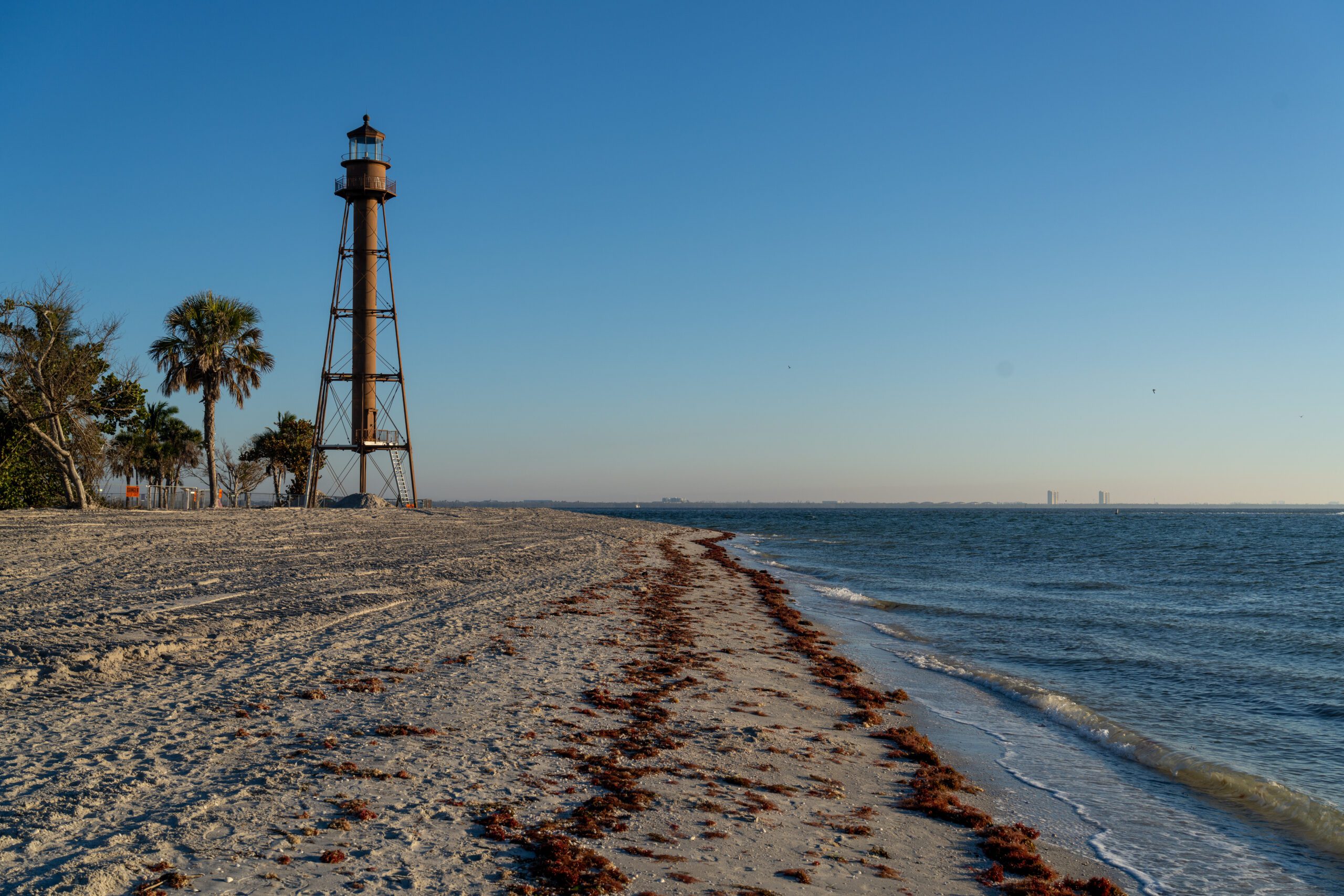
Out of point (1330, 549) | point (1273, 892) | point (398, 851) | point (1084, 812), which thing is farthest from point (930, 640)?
point (1330, 549)

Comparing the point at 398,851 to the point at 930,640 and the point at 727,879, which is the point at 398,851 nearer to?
the point at 727,879

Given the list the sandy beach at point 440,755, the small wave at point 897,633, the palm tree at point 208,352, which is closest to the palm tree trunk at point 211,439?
the palm tree at point 208,352

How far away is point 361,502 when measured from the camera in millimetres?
48906

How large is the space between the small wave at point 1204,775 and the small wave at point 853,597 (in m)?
9.70

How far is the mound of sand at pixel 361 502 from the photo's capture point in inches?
1916

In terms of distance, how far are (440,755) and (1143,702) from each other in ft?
32.8

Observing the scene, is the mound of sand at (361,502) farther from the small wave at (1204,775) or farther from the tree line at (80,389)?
the small wave at (1204,775)

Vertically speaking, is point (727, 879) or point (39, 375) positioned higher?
point (39, 375)

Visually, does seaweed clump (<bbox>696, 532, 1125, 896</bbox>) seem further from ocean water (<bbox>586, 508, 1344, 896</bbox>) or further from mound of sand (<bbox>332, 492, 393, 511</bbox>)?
mound of sand (<bbox>332, 492, 393, 511</bbox>)

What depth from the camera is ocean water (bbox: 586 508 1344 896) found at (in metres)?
6.77

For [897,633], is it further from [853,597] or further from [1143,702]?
[853,597]

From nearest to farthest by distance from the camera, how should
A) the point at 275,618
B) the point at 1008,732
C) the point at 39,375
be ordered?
the point at 1008,732, the point at 275,618, the point at 39,375

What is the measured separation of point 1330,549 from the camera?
56375 mm

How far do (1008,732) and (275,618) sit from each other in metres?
10.1
